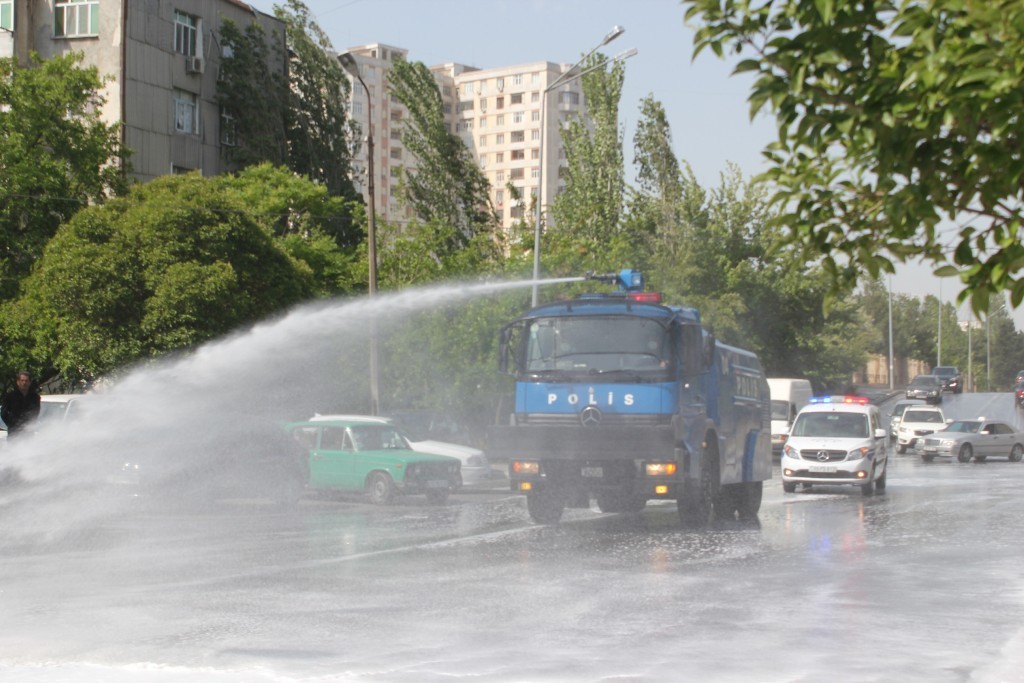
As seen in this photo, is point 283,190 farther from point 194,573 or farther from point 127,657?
point 127,657

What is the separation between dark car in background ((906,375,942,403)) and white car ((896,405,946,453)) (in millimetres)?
25718

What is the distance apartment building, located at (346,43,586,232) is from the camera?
13262 centimetres

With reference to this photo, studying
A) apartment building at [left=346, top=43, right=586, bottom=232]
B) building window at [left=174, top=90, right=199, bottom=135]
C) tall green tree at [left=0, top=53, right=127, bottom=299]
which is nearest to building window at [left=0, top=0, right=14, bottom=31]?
building window at [left=174, top=90, right=199, bottom=135]

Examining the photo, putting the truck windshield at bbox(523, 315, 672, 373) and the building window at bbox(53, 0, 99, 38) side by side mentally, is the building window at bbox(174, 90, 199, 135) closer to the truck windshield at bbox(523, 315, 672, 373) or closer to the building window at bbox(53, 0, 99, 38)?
the building window at bbox(53, 0, 99, 38)

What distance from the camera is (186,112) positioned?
154 ft

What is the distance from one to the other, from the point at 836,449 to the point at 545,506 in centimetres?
975

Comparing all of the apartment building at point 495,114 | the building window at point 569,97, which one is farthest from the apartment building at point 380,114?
the building window at point 569,97

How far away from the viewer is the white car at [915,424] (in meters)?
48.1

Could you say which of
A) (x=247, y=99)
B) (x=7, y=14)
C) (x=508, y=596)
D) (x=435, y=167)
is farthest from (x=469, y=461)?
(x=7, y=14)

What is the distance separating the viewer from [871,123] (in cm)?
492

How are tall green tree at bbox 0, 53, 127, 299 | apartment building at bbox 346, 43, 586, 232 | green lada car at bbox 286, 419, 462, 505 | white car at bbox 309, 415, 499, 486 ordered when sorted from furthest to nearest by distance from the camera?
apartment building at bbox 346, 43, 586, 232 < tall green tree at bbox 0, 53, 127, 299 < white car at bbox 309, 415, 499, 486 < green lada car at bbox 286, 419, 462, 505

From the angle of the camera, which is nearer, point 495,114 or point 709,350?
point 709,350

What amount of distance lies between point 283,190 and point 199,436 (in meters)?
22.1

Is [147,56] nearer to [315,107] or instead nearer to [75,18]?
[75,18]
